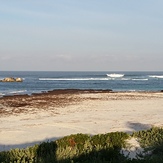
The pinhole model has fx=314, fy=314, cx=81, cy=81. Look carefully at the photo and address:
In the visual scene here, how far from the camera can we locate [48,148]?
26.3 feet

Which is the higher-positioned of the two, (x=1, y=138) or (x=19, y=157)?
(x=19, y=157)

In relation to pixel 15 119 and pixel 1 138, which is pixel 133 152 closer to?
pixel 1 138

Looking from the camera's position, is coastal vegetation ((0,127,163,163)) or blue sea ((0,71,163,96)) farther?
blue sea ((0,71,163,96))

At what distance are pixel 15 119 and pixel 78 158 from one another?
1226cm

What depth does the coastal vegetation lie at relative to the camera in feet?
21.7

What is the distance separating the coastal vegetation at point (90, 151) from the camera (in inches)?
261

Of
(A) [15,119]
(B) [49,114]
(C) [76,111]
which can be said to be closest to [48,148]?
(A) [15,119]

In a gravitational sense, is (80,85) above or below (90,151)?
below

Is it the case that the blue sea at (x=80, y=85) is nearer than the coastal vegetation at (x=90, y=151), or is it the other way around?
the coastal vegetation at (x=90, y=151)

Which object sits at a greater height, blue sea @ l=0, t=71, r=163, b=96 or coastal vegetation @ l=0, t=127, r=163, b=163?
coastal vegetation @ l=0, t=127, r=163, b=163

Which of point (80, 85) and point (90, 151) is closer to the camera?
point (90, 151)

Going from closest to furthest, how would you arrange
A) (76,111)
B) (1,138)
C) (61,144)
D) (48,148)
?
(48,148) → (61,144) → (1,138) → (76,111)

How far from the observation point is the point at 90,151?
7.55m

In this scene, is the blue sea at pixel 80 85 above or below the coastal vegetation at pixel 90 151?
below
